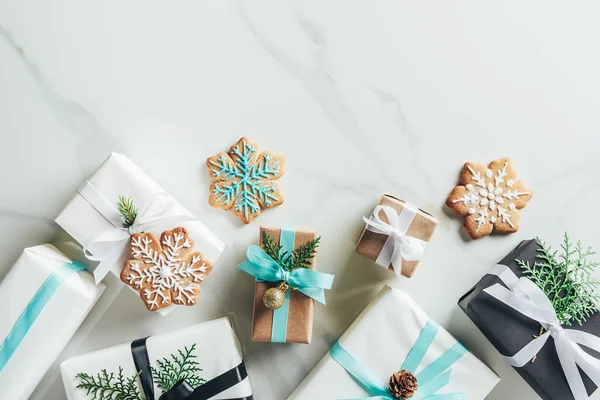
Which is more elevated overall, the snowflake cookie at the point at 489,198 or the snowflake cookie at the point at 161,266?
the snowflake cookie at the point at 489,198

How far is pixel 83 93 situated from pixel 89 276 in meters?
0.61

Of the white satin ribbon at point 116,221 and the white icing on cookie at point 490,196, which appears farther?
the white icing on cookie at point 490,196

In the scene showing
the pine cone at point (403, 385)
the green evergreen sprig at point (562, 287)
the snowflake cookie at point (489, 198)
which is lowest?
the pine cone at point (403, 385)

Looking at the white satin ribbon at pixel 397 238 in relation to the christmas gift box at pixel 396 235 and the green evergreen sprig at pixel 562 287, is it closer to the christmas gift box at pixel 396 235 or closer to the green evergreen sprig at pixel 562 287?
the christmas gift box at pixel 396 235

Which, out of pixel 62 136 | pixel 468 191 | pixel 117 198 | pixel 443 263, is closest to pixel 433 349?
pixel 443 263

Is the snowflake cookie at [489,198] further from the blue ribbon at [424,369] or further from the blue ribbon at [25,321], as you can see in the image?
the blue ribbon at [25,321]

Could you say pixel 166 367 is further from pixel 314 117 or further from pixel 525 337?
pixel 525 337

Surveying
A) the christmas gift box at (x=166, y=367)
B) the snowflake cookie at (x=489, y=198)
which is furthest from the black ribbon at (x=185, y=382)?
the snowflake cookie at (x=489, y=198)

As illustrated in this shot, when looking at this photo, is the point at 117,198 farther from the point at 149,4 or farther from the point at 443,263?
the point at 443,263

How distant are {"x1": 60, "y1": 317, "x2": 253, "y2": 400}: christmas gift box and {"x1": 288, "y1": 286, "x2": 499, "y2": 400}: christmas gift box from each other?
0.79ft

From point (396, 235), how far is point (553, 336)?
55cm

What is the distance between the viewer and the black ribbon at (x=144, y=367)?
1.50m

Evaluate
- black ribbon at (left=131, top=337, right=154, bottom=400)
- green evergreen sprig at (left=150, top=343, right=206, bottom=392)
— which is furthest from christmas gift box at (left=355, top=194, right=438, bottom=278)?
black ribbon at (left=131, top=337, right=154, bottom=400)

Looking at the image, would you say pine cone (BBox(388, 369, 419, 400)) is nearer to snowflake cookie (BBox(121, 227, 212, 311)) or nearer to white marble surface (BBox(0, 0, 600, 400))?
white marble surface (BBox(0, 0, 600, 400))
